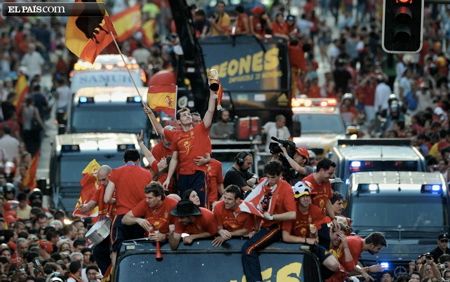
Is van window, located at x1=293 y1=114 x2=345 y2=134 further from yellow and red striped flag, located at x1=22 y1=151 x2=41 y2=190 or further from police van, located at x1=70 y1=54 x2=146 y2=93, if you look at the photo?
yellow and red striped flag, located at x1=22 y1=151 x2=41 y2=190

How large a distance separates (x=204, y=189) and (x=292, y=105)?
14.7 m

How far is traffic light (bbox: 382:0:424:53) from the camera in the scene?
20.1 meters

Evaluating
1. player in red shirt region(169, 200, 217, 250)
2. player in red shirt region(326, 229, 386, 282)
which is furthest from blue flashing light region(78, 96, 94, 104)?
player in red shirt region(169, 200, 217, 250)

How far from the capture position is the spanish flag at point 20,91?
4009 centimetres

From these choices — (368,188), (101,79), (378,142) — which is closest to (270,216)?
(368,188)

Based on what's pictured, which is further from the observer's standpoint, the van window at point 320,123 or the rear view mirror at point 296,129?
the van window at point 320,123

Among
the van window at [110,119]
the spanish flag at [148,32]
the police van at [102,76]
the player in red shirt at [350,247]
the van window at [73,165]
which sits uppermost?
the spanish flag at [148,32]

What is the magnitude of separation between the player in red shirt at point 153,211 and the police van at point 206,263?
1.95 feet

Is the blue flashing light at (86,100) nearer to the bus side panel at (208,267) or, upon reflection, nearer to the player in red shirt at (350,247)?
the player in red shirt at (350,247)

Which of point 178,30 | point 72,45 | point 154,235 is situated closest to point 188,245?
point 154,235

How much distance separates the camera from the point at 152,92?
22344 millimetres

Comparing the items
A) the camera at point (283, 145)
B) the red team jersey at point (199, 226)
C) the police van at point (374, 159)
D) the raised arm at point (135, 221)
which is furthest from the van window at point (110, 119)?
the red team jersey at point (199, 226)

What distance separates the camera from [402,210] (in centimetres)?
2425

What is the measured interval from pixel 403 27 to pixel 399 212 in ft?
15.3
